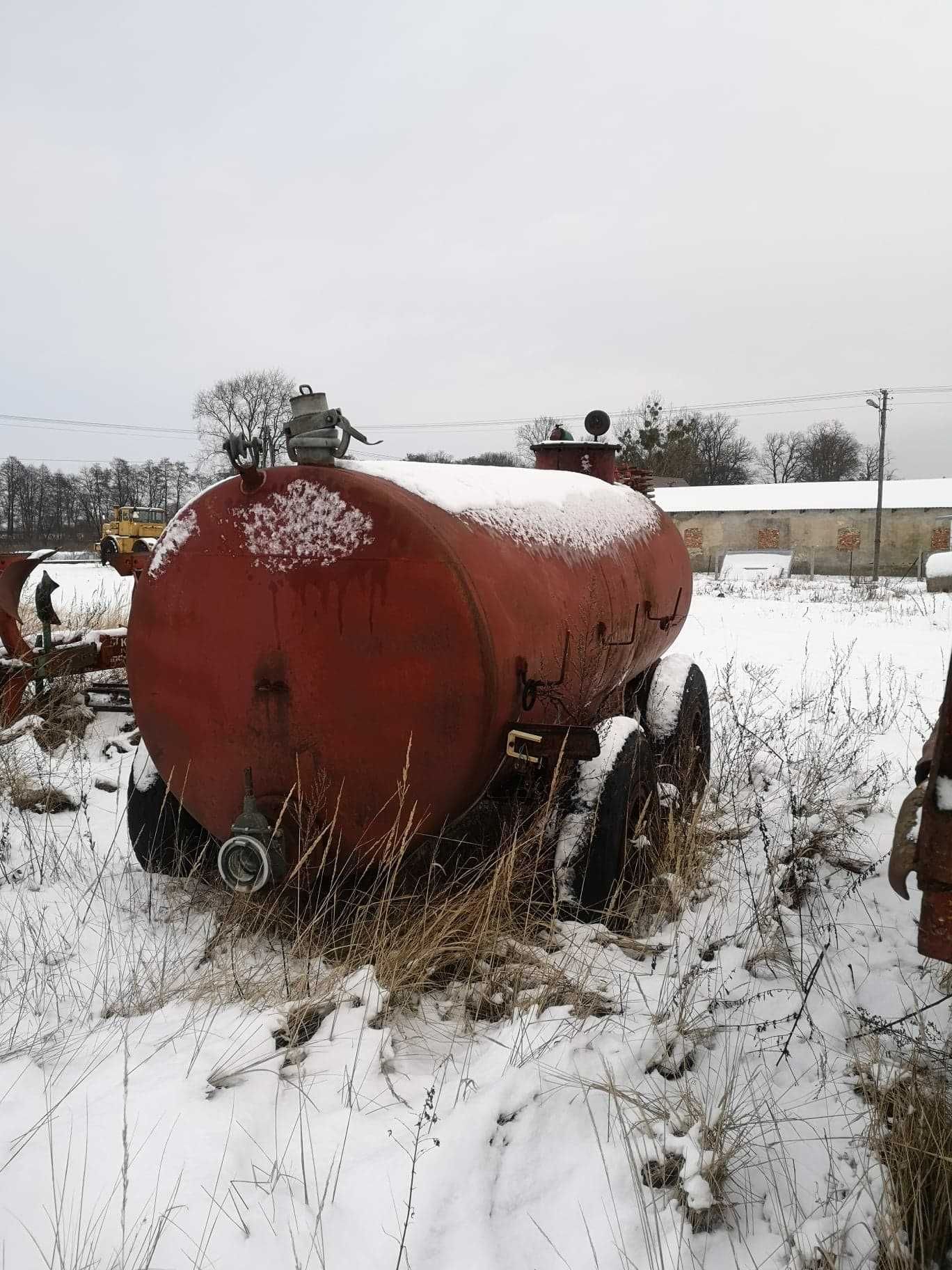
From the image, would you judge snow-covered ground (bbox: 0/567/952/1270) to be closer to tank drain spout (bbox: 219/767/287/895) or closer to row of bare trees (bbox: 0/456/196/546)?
tank drain spout (bbox: 219/767/287/895)

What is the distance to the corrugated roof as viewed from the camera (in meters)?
36.1

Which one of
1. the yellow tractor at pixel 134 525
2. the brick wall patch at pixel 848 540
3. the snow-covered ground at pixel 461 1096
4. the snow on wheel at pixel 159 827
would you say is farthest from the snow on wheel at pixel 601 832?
the brick wall patch at pixel 848 540

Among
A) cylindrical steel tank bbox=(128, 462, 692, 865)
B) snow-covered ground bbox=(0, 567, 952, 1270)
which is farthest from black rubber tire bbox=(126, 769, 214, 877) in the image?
cylindrical steel tank bbox=(128, 462, 692, 865)

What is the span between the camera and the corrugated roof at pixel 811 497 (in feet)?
118

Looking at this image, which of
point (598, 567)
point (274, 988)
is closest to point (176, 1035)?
point (274, 988)

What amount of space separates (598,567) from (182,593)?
5.83 feet

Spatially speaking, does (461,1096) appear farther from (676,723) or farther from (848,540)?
(848,540)

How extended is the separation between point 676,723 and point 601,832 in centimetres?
166

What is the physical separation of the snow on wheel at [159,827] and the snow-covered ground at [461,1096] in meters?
0.15

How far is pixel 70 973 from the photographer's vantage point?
280 centimetres

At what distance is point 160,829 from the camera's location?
3453 millimetres

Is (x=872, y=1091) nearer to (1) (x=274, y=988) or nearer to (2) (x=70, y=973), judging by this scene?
(1) (x=274, y=988)

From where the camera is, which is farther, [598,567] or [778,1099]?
[598,567]

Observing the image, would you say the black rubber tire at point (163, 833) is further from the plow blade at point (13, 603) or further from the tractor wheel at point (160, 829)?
the plow blade at point (13, 603)
